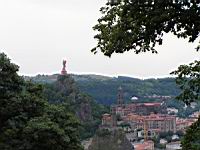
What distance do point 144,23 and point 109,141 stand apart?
260 feet

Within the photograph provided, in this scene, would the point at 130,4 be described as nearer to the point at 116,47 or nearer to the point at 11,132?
the point at 116,47

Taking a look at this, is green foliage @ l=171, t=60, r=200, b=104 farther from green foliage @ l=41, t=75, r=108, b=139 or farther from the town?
the town

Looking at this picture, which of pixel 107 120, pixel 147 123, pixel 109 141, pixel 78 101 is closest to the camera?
pixel 109 141

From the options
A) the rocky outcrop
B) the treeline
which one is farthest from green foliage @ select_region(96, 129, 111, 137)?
the treeline

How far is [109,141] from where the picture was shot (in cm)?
8912

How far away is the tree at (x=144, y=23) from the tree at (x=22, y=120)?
12164 mm

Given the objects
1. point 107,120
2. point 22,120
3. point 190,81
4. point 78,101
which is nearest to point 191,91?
point 190,81

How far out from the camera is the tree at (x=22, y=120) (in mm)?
23047

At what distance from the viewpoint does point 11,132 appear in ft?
75.8

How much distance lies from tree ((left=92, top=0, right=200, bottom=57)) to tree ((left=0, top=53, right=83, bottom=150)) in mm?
12164

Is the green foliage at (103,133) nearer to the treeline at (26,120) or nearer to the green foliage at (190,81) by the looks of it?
the treeline at (26,120)

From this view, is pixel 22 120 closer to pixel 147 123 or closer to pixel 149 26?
pixel 149 26

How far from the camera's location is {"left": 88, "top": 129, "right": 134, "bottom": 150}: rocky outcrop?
86.1 metres

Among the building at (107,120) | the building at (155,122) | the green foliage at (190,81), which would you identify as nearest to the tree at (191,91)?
the green foliage at (190,81)
